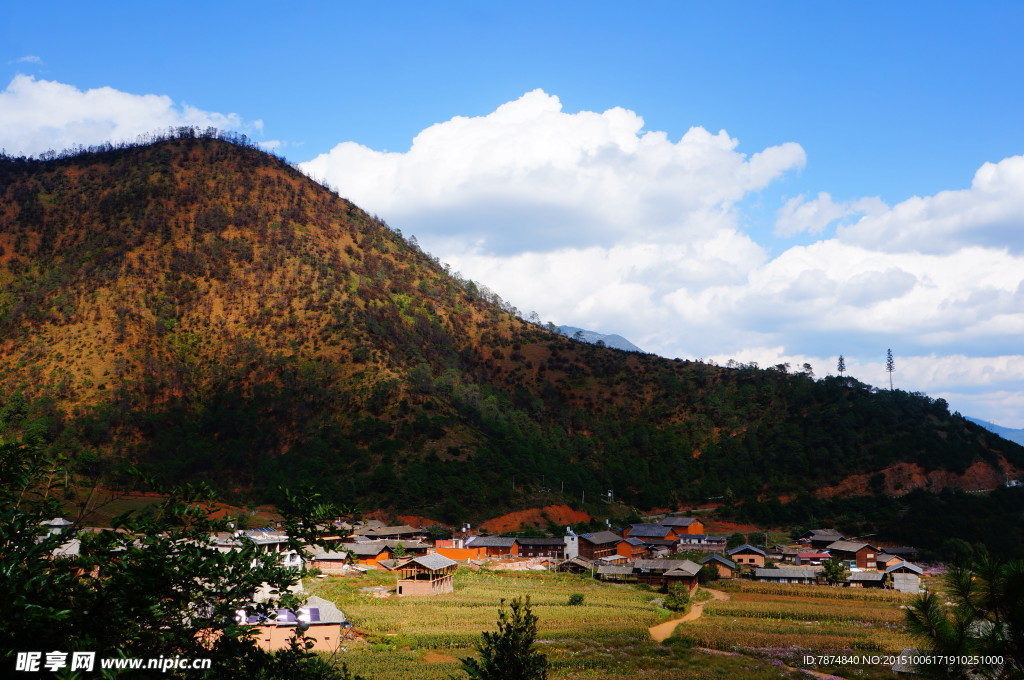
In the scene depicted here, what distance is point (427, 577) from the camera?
168 ft

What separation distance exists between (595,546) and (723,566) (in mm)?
13708

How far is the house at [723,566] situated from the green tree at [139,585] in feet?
178

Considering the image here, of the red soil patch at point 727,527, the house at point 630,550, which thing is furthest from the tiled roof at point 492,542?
the red soil patch at point 727,527

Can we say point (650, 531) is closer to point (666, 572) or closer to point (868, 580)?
point (666, 572)

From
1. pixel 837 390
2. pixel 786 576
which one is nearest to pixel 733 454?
pixel 837 390

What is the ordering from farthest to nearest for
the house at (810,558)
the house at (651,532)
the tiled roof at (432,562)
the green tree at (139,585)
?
1. the house at (651,532)
2. the house at (810,558)
3. the tiled roof at (432,562)
4. the green tree at (139,585)

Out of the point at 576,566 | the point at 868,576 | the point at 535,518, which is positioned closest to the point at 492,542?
the point at 576,566

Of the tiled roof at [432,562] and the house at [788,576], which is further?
the house at [788,576]

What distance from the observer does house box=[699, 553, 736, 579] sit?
6115 centimetres

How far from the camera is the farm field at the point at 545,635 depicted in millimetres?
30188

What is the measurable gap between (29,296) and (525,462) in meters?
80.0

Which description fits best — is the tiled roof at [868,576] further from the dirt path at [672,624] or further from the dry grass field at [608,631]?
the dirt path at [672,624]

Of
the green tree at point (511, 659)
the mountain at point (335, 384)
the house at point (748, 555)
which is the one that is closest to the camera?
the green tree at point (511, 659)

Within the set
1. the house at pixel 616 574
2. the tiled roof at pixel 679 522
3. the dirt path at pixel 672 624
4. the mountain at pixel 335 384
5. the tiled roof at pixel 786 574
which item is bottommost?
the house at pixel 616 574
